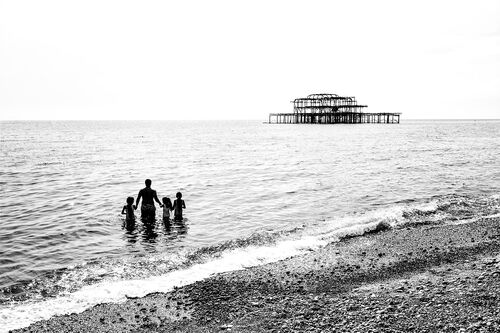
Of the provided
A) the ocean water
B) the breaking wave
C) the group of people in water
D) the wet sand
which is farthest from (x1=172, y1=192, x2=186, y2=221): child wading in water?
the wet sand

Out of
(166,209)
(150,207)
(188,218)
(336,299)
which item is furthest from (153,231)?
(336,299)

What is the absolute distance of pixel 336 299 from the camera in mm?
7613

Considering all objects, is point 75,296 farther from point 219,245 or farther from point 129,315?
point 219,245

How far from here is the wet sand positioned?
21.7 ft

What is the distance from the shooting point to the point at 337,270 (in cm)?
926

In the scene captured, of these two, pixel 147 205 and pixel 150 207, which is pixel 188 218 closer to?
pixel 150 207

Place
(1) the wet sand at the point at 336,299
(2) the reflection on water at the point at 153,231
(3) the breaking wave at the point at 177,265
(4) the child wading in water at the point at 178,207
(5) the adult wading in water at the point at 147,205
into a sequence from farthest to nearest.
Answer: (4) the child wading in water at the point at 178,207 < (5) the adult wading in water at the point at 147,205 < (2) the reflection on water at the point at 153,231 < (3) the breaking wave at the point at 177,265 < (1) the wet sand at the point at 336,299

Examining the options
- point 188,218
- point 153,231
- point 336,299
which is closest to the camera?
point 336,299

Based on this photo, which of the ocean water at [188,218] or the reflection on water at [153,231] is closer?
the ocean water at [188,218]

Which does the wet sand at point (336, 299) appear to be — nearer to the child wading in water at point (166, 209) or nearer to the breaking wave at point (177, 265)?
the breaking wave at point (177, 265)

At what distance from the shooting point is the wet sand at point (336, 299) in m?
6.61

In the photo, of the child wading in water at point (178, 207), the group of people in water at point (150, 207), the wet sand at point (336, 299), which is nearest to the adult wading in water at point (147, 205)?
the group of people in water at point (150, 207)

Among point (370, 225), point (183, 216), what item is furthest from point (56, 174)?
point (370, 225)

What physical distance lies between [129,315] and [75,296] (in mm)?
1811
